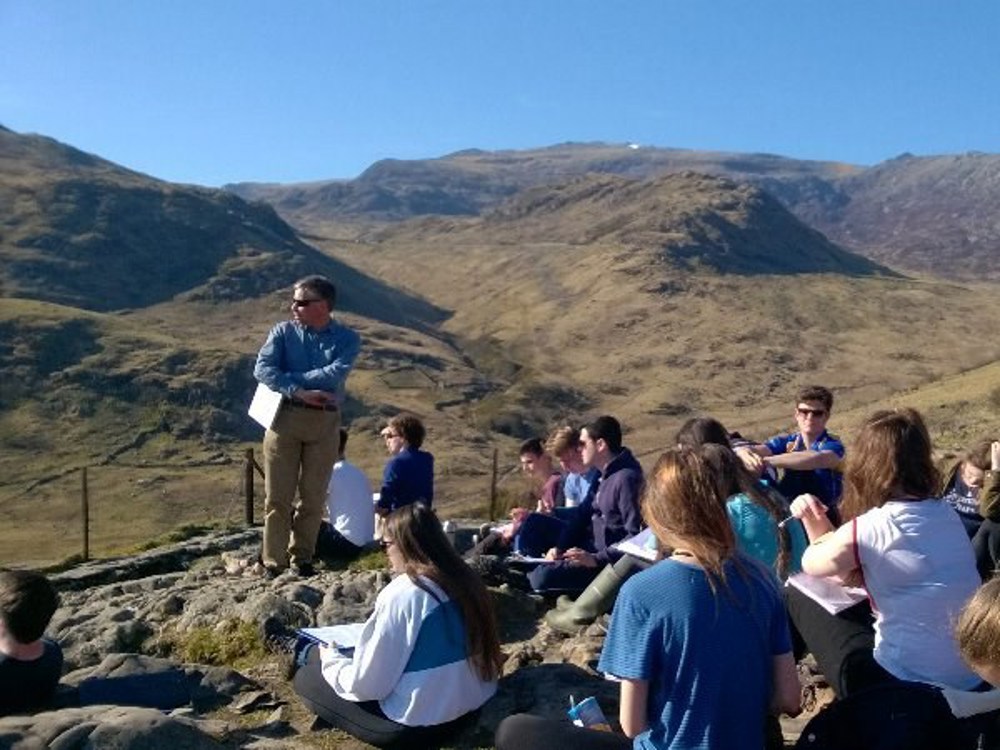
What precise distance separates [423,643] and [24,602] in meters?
1.84

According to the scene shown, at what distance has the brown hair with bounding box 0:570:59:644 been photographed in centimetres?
497

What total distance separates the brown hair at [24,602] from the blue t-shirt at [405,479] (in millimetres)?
3632

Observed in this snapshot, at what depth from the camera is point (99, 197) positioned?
9200cm

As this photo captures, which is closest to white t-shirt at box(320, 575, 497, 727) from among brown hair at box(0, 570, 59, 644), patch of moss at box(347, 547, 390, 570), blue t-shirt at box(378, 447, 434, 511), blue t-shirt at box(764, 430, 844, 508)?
brown hair at box(0, 570, 59, 644)

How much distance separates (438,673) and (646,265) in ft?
304

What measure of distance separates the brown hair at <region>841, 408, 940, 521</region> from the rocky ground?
1.38 meters

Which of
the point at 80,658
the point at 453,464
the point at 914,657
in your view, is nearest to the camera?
the point at 914,657

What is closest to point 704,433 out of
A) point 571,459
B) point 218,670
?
point 571,459

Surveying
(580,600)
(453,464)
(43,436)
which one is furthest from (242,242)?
(580,600)

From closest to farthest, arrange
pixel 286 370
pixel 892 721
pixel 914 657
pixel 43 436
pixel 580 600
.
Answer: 1. pixel 892 721
2. pixel 914 657
3. pixel 580 600
4. pixel 286 370
5. pixel 43 436

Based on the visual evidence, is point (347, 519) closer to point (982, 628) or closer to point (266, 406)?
point (266, 406)

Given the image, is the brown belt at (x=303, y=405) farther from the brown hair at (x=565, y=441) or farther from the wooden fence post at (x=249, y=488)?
the wooden fence post at (x=249, y=488)

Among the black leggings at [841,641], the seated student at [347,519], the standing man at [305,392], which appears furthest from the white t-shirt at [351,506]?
the black leggings at [841,641]

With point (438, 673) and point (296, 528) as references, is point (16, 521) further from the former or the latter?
point (438, 673)
